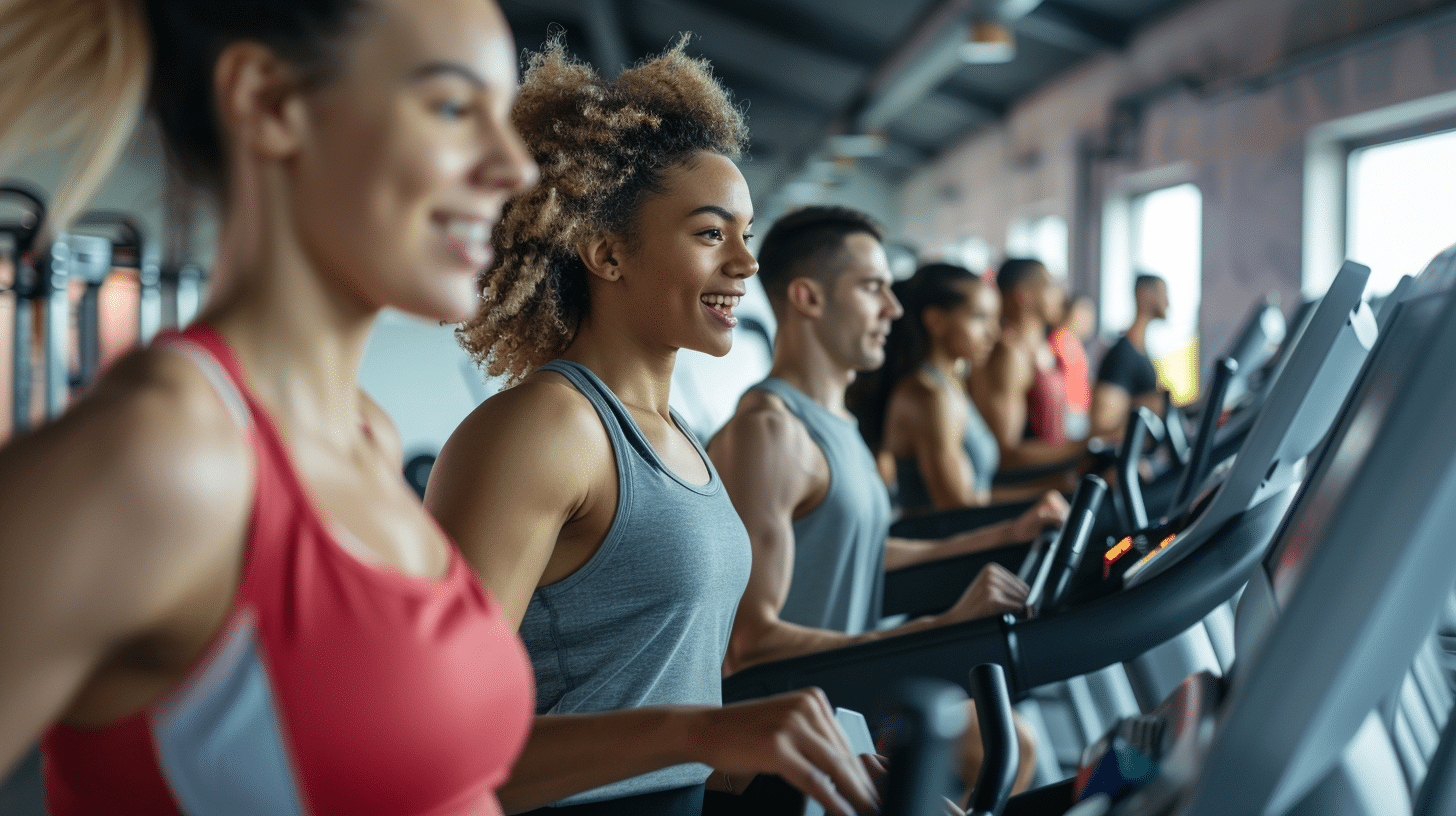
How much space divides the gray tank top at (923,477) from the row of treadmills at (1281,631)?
5.25 feet

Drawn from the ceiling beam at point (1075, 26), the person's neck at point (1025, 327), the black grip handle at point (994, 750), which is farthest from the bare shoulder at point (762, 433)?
the ceiling beam at point (1075, 26)

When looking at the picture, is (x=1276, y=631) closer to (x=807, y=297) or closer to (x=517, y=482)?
(x=517, y=482)

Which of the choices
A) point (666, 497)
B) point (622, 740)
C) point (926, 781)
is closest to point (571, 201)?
point (666, 497)

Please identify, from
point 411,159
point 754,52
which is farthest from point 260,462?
point 754,52

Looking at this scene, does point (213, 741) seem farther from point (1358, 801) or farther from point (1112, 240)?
point (1112, 240)

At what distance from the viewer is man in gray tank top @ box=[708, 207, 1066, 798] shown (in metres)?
1.81

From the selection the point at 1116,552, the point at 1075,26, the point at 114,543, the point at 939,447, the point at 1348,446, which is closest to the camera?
the point at 114,543

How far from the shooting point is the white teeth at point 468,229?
67 centimetres

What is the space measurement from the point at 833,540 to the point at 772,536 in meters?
0.23

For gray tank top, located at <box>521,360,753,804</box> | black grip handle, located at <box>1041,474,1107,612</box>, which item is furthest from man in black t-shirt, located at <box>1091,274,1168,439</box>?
gray tank top, located at <box>521,360,753,804</box>

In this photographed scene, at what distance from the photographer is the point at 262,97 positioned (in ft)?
2.10

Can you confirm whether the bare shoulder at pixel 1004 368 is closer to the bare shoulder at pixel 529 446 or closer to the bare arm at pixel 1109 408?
the bare arm at pixel 1109 408

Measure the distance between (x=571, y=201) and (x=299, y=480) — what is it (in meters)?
0.85

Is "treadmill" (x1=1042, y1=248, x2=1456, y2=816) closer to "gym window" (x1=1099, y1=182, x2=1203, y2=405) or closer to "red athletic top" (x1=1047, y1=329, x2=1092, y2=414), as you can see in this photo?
"red athletic top" (x1=1047, y1=329, x2=1092, y2=414)
